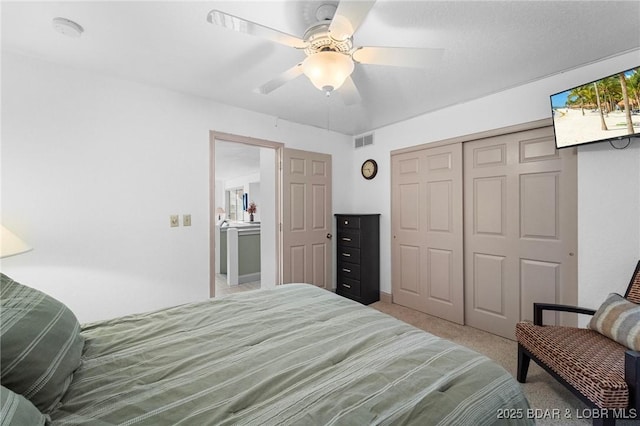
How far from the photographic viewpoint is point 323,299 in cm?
170

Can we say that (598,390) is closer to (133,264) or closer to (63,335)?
(63,335)

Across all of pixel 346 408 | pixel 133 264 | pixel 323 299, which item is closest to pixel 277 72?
pixel 323 299

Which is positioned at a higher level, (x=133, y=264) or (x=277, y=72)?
(x=277, y=72)

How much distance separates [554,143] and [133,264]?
12.4ft

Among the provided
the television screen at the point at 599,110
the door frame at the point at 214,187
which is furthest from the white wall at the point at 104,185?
the television screen at the point at 599,110

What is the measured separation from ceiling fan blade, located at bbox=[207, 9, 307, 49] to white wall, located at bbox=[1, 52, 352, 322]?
5.49 feet

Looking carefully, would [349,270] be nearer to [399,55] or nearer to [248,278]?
[248,278]

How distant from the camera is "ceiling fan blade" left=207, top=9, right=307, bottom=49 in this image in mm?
1151

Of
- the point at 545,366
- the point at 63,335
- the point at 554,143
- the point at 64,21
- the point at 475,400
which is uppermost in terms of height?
the point at 64,21

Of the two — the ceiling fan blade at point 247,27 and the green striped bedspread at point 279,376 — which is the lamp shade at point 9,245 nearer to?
the green striped bedspread at point 279,376

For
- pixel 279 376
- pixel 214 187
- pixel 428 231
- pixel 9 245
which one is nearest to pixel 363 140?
pixel 428 231

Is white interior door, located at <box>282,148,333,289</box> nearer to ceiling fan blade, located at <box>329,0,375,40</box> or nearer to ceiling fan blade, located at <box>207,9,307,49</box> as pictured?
ceiling fan blade, located at <box>207,9,307,49</box>

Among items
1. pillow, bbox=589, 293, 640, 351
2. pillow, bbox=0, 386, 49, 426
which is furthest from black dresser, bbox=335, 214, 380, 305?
pillow, bbox=0, 386, 49, 426

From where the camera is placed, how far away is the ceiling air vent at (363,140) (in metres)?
3.85
